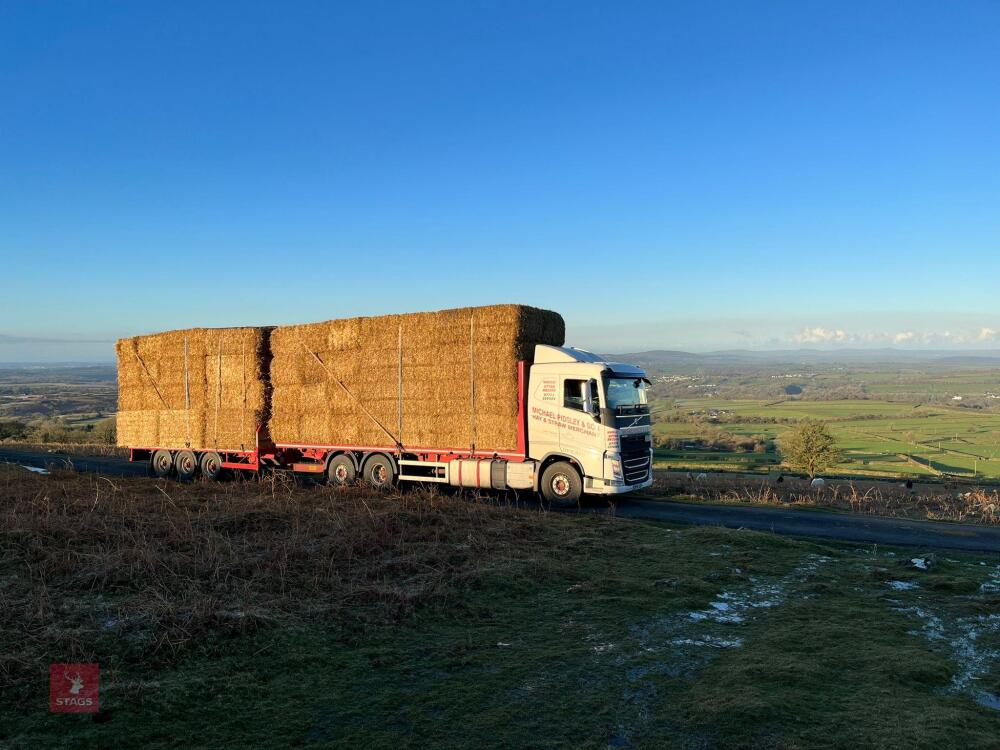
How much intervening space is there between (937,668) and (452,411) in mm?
13407

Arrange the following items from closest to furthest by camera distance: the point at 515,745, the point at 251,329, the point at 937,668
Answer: the point at 515,745, the point at 937,668, the point at 251,329

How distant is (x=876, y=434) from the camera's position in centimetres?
8550

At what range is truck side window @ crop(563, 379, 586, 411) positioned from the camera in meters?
16.6

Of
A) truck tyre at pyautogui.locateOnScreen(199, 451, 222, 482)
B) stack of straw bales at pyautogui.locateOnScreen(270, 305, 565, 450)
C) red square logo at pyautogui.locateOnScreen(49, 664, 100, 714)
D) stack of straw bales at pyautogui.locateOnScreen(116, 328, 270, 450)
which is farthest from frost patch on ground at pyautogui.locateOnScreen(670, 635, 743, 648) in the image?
truck tyre at pyautogui.locateOnScreen(199, 451, 222, 482)

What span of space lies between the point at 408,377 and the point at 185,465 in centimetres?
971

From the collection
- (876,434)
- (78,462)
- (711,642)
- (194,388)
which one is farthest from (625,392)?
(876,434)

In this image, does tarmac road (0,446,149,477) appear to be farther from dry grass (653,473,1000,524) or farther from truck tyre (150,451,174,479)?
dry grass (653,473,1000,524)

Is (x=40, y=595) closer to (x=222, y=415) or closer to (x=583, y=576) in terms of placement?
(x=583, y=576)

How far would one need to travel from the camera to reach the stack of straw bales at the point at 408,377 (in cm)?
1752

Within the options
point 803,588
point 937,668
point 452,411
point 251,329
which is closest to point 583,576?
point 803,588

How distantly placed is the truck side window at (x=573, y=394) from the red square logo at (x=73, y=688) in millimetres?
12453

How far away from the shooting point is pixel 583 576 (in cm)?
918

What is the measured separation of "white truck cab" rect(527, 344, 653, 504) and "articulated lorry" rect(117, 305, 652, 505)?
30 mm

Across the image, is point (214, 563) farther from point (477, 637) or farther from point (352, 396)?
point (352, 396)
